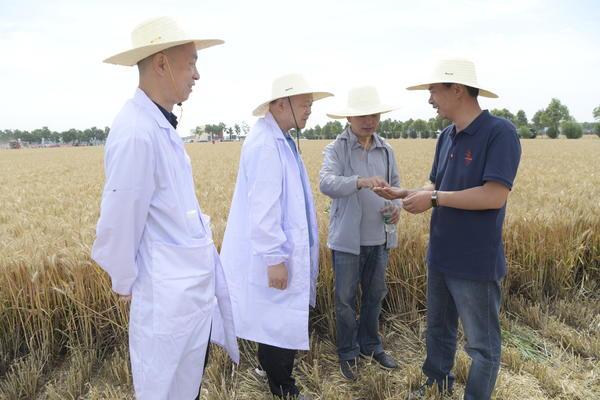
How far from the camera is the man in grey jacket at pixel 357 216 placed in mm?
3322

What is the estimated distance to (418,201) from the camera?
270cm

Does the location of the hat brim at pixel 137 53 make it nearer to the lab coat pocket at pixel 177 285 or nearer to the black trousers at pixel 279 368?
the lab coat pocket at pixel 177 285

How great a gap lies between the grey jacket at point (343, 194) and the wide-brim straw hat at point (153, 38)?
1.49 metres

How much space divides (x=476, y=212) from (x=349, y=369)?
1617mm

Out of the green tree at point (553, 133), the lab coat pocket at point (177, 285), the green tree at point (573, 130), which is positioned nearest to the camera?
the lab coat pocket at point (177, 285)

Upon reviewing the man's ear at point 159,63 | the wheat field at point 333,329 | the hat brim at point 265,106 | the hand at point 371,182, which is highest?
the man's ear at point 159,63

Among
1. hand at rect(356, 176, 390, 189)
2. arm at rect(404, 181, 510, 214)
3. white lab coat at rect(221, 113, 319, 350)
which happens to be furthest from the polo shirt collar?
arm at rect(404, 181, 510, 214)

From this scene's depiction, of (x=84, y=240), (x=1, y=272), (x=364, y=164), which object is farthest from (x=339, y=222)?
(x=84, y=240)

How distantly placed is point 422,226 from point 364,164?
179cm

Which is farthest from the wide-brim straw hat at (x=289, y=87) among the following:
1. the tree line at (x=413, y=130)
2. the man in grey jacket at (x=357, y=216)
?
the tree line at (x=413, y=130)

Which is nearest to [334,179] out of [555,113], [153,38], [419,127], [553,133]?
[153,38]

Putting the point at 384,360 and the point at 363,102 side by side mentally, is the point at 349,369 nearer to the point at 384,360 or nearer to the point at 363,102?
the point at 384,360

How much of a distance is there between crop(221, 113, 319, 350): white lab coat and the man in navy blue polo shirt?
2.46 ft

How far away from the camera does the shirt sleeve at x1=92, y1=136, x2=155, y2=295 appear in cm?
190
